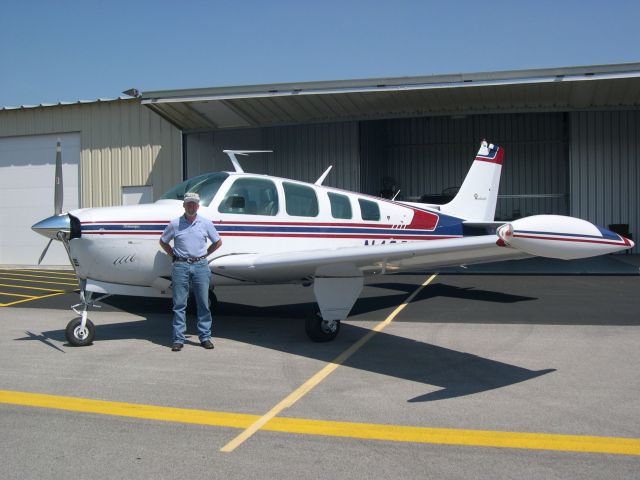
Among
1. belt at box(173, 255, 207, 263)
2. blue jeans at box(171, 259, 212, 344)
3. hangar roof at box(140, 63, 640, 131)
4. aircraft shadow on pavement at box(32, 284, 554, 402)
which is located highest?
hangar roof at box(140, 63, 640, 131)

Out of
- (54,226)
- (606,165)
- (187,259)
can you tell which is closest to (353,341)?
(187,259)

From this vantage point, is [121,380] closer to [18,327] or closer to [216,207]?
[216,207]

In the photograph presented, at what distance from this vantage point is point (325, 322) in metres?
6.98

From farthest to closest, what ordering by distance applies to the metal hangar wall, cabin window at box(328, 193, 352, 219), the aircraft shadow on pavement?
the metal hangar wall
cabin window at box(328, 193, 352, 219)
the aircraft shadow on pavement

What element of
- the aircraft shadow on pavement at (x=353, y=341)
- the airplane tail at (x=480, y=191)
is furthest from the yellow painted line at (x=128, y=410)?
the airplane tail at (x=480, y=191)

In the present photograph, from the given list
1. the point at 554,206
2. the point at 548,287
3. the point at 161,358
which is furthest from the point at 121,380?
the point at 554,206

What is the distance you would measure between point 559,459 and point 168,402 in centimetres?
287

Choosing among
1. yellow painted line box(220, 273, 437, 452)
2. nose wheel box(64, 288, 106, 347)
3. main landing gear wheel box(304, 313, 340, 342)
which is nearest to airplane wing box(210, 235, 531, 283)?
main landing gear wheel box(304, 313, 340, 342)

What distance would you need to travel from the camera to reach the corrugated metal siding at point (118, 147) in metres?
17.6

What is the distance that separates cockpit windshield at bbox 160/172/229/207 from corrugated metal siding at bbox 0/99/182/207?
33.5ft

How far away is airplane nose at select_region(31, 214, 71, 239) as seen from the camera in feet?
21.1

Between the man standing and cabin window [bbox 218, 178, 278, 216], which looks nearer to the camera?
the man standing

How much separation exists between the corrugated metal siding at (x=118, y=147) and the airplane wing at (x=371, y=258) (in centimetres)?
1116

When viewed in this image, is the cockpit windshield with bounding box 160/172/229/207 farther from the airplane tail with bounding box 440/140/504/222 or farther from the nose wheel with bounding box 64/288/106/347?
the airplane tail with bounding box 440/140/504/222
